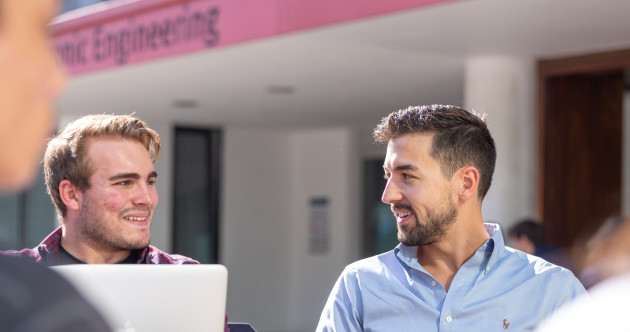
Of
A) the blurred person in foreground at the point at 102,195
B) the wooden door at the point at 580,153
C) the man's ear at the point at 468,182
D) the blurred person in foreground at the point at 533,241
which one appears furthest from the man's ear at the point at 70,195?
the wooden door at the point at 580,153

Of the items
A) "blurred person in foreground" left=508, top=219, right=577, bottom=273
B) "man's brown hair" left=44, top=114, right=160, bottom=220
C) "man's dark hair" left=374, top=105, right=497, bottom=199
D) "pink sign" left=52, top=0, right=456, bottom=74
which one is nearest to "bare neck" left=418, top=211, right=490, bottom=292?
"man's dark hair" left=374, top=105, right=497, bottom=199

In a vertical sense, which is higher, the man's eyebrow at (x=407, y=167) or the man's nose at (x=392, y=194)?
the man's eyebrow at (x=407, y=167)

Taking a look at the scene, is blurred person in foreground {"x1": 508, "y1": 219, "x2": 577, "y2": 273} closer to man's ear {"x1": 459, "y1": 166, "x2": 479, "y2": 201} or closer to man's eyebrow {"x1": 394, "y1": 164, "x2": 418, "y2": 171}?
man's ear {"x1": 459, "y1": 166, "x2": 479, "y2": 201}

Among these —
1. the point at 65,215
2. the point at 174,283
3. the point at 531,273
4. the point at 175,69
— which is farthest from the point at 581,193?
the point at 174,283

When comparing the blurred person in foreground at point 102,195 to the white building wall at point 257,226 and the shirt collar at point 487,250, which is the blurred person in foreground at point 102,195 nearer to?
the shirt collar at point 487,250

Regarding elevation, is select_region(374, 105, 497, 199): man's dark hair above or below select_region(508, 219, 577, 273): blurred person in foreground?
above

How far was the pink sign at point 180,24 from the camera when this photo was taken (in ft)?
17.7

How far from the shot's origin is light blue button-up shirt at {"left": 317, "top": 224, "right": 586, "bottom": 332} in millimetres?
2564

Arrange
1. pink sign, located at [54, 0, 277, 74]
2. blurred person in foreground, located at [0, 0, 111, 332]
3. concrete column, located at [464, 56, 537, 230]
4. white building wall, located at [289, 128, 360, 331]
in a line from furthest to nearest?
1. white building wall, located at [289, 128, 360, 331]
2. concrete column, located at [464, 56, 537, 230]
3. pink sign, located at [54, 0, 277, 74]
4. blurred person in foreground, located at [0, 0, 111, 332]

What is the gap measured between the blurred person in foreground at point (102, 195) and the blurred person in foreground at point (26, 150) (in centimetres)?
202

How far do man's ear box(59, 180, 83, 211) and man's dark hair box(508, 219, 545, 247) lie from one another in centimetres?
368

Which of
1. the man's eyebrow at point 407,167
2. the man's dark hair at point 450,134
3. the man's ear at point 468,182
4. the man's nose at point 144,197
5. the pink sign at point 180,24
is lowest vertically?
the man's nose at point 144,197

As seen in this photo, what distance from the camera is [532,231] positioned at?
580cm

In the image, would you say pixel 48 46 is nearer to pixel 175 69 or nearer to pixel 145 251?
pixel 145 251
